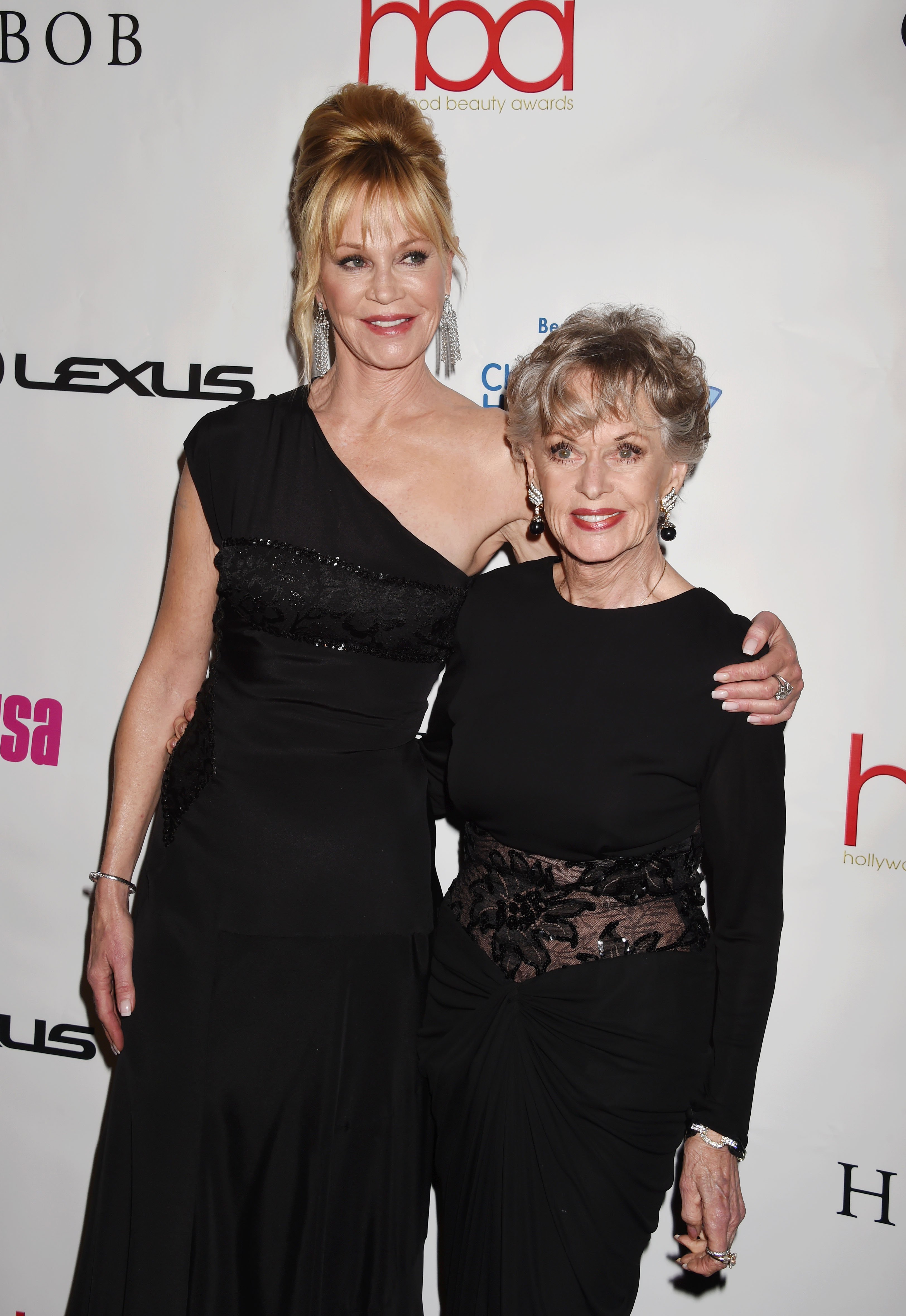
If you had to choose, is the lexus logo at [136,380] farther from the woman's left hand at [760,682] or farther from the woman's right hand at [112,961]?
the woman's left hand at [760,682]

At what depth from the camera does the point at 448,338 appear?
1.63 metres

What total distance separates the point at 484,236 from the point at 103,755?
4.42 feet

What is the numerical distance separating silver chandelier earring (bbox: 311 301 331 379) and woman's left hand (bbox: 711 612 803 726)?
838 millimetres

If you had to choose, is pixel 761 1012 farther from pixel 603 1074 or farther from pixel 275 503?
pixel 275 503

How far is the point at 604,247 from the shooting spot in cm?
181

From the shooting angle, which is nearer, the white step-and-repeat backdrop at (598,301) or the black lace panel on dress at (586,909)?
the black lace panel on dress at (586,909)

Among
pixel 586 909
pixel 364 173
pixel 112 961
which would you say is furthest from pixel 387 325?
pixel 112 961

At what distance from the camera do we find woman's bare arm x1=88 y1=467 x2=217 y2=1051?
1523mm

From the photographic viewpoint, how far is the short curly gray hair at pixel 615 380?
1.30 metres

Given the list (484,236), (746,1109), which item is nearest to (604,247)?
(484,236)

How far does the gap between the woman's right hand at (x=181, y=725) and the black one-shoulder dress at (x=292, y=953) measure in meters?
0.10

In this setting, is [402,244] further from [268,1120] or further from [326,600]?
[268,1120]

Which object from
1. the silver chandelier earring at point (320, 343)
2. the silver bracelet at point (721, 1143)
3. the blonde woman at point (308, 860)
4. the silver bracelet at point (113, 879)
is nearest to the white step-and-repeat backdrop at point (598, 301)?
the silver chandelier earring at point (320, 343)

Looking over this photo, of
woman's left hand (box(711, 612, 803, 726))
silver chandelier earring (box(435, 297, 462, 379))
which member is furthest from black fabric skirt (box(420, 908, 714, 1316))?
silver chandelier earring (box(435, 297, 462, 379))
